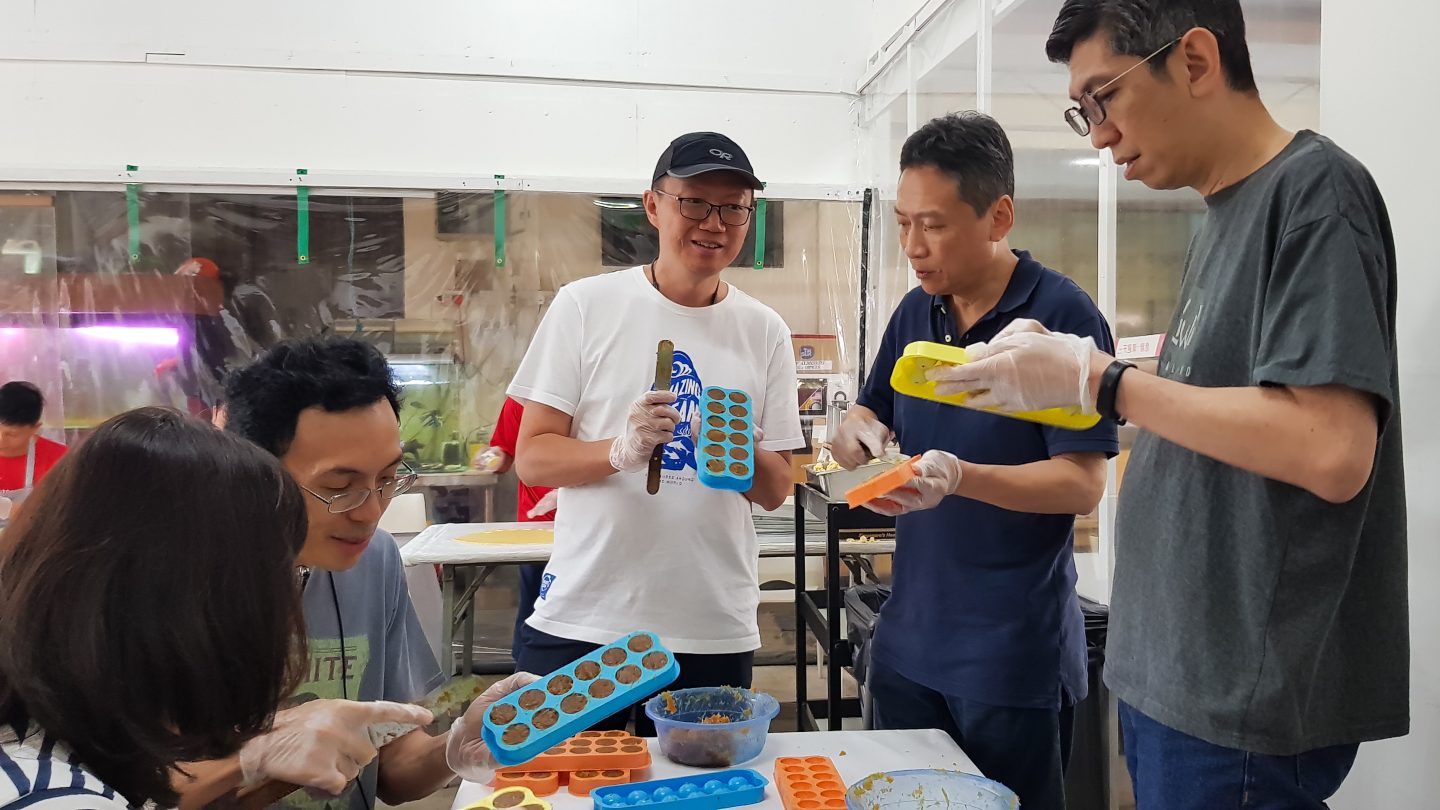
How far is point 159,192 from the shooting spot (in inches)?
150

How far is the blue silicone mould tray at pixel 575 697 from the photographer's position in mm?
998

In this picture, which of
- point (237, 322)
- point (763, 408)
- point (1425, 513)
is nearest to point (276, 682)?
point (763, 408)

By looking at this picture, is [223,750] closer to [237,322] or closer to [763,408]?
[763,408]

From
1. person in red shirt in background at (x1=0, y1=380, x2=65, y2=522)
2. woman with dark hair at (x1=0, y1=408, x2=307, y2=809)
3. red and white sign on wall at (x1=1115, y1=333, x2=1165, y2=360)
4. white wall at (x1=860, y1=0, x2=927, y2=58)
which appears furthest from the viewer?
white wall at (x1=860, y1=0, x2=927, y2=58)

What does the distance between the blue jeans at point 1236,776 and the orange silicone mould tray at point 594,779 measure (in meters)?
0.67

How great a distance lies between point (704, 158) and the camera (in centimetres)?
161

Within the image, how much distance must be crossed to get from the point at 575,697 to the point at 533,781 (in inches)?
6.9

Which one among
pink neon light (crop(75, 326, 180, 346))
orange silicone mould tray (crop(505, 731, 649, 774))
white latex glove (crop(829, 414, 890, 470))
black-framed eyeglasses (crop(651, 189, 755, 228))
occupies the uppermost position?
black-framed eyeglasses (crop(651, 189, 755, 228))

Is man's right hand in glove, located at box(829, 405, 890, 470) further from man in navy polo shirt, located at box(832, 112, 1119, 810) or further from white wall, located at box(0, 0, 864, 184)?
white wall, located at box(0, 0, 864, 184)

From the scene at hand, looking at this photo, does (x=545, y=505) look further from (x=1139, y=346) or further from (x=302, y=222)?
(x=1139, y=346)

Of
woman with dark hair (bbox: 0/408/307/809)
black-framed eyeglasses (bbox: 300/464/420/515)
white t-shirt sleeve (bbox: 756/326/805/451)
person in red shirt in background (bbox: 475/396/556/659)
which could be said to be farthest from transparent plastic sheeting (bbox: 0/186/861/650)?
woman with dark hair (bbox: 0/408/307/809)

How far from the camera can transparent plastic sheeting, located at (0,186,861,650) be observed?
384 cm

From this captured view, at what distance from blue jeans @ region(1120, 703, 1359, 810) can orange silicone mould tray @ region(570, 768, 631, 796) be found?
67cm

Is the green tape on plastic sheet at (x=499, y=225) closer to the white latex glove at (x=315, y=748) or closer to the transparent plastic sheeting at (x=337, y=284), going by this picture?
the transparent plastic sheeting at (x=337, y=284)
